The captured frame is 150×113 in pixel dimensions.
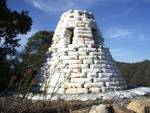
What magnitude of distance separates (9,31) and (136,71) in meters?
28.1

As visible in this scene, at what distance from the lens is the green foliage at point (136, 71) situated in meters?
41.3

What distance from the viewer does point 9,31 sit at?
743 inches

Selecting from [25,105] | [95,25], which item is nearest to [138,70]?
[95,25]

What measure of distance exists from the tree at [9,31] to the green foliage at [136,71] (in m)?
22.4

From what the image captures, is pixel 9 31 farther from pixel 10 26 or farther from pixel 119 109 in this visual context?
pixel 119 109

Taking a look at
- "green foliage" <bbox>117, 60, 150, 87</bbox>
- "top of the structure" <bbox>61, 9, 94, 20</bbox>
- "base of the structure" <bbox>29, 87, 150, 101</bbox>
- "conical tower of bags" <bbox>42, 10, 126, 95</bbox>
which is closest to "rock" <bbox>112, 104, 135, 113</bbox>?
"base of the structure" <bbox>29, 87, 150, 101</bbox>

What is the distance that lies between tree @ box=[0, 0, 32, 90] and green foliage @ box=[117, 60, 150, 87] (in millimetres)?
22401

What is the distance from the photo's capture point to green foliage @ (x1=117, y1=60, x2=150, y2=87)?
41344 mm

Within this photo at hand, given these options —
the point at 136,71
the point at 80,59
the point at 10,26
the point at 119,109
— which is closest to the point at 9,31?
the point at 10,26

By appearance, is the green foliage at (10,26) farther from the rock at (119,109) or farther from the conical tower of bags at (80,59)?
the rock at (119,109)

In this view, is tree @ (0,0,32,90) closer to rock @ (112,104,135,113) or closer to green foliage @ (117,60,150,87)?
rock @ (112,104,135,113)

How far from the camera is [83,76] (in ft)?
52.5

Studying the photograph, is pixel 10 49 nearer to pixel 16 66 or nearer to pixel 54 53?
pixel 16 66

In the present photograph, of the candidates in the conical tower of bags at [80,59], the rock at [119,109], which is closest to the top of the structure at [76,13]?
the conical tower of bags at [80,59]
